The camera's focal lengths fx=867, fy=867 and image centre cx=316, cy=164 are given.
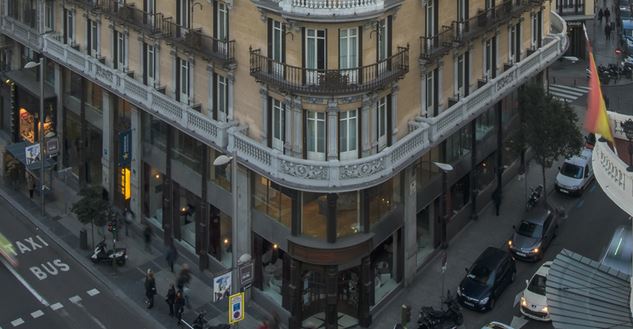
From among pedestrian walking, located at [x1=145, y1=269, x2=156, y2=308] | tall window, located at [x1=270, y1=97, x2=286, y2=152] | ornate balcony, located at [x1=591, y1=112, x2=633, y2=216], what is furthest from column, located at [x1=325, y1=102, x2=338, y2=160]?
ornate balcony, located at [x1=591, y1=112, x2=633, y2=216]

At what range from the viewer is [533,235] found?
5178 cm

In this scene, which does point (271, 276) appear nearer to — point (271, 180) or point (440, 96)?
point (271, 180)

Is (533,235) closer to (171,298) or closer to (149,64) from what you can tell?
(171,298)

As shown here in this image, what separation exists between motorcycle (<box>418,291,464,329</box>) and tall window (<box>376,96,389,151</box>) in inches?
346

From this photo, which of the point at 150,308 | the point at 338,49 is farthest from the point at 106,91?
the point at 338,49

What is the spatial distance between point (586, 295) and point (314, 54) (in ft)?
54.6

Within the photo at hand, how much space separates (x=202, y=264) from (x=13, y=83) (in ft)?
82.9

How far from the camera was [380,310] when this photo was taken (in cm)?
4622

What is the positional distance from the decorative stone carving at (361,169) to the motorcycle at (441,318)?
815 cm

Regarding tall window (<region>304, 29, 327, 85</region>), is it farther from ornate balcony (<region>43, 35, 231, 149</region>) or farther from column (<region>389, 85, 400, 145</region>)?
ornate balcony (<region>43, 35, 231, 149</region>)

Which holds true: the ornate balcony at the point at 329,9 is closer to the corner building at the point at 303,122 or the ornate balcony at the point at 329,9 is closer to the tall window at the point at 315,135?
the corner building at the point at 303,122

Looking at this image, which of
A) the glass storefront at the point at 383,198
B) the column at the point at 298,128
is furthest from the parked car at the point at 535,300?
the column at the point at 298,128

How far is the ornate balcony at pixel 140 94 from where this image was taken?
45.9 metres

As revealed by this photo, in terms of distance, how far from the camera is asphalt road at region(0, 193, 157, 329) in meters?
45.7
